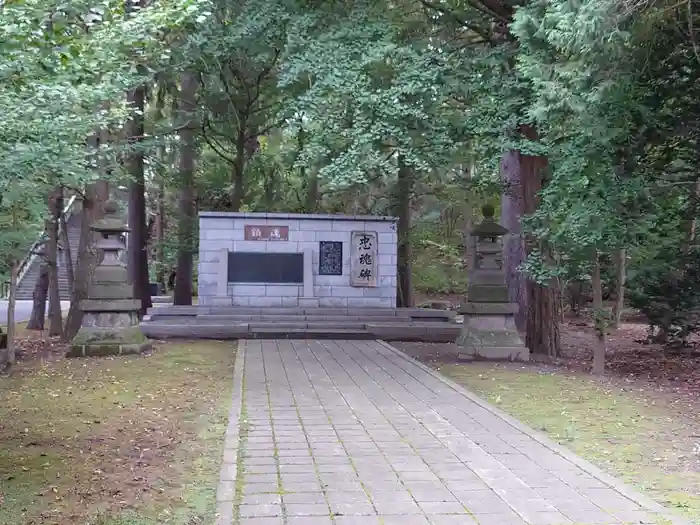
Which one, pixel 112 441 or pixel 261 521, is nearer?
pixel 261 521

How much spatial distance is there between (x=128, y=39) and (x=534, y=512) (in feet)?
20.4

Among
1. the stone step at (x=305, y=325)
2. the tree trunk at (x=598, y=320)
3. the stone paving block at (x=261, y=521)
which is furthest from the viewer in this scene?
the stone step at (x=305, y=325)

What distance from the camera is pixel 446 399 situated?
287 inches

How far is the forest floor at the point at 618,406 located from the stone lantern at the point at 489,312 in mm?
330

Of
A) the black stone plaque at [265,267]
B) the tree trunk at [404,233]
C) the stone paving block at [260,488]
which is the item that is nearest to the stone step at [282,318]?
the black stone plaque at [265,267]

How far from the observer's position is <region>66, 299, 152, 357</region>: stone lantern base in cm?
1090

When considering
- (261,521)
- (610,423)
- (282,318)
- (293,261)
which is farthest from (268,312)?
(261,521)

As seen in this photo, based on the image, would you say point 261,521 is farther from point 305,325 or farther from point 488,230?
point 305,325

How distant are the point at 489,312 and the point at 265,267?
590 centimetres

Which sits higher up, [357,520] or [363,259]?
[363,259]

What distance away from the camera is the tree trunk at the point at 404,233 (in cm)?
1817

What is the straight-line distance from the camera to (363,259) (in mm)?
15281

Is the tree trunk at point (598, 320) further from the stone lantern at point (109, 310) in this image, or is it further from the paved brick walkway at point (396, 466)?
the stone lantern at point (109, 310)

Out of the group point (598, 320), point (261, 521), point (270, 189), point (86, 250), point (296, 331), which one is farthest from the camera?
point (270, 189)
